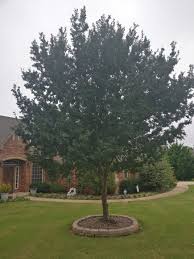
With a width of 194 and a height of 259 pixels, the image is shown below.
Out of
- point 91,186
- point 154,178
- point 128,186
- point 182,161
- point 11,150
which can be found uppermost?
point 11,150

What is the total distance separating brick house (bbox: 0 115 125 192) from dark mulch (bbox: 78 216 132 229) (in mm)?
11549

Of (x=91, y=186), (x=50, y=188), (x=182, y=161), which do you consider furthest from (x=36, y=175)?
(x=182, y=161)

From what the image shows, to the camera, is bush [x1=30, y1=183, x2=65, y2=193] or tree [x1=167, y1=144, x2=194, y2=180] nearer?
bush [x1=30, y1=183, x2=65, y2=193]

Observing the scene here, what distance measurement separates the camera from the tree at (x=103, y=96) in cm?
923

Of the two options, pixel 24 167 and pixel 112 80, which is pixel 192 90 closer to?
pixel 112 80

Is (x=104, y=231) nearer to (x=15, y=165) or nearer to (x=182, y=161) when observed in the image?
(x=15, y=165)

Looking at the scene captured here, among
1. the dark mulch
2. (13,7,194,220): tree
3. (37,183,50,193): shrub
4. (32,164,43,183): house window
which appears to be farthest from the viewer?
(32,164,43,183): house window

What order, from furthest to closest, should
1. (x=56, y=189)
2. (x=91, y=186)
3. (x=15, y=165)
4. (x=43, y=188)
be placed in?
1. (x=15, y=165)
2. (x=43, y=188)
3. (x=56, y=189)
4. (x=91, y=186)

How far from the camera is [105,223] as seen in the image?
10.7m

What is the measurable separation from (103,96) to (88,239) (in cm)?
469

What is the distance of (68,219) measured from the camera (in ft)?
41.1

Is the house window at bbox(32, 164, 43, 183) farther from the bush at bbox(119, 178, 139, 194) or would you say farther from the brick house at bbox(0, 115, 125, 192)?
the bush at bbox(119, 178, 139, 194)

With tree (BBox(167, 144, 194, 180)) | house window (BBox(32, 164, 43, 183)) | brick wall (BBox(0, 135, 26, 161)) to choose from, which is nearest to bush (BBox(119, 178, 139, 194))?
house window (BBox(32, 164, 43, 183))

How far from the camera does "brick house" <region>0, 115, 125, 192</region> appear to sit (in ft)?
77.5
